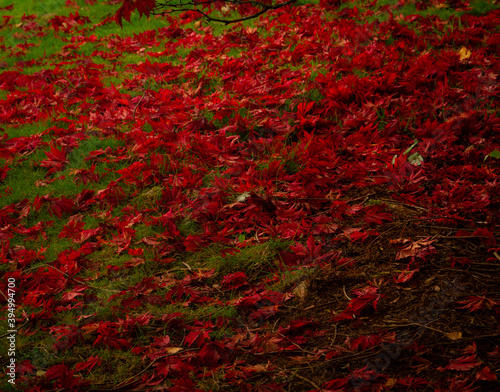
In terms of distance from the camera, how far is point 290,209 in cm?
Answer: 262

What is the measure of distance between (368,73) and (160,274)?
2.56m

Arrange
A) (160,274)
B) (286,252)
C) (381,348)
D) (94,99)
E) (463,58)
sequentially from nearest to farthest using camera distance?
(381,348)
(286,252)
(160,274)
(463,58)
(94,99)

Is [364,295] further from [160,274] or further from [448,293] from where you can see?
[160,274]

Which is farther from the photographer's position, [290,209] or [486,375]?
[290,209]

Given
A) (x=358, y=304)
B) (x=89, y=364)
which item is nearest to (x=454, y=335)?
(x=358, y=304)

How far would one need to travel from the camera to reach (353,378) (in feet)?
5.57

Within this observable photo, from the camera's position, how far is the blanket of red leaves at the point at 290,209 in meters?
1.86

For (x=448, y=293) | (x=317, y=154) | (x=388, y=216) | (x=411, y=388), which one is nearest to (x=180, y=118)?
(x=317, y=154)

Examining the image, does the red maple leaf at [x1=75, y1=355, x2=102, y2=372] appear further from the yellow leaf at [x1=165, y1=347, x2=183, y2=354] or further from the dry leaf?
the dry leaf

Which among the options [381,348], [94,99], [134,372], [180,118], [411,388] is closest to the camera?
[411,388]

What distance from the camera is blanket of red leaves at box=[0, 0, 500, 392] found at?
6.11ft

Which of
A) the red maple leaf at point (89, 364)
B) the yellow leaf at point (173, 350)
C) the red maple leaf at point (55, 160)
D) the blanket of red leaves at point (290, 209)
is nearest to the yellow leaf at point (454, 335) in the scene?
the blanket of red leaves at point (290, 209)

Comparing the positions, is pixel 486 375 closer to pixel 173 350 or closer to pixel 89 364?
pixel 173 350

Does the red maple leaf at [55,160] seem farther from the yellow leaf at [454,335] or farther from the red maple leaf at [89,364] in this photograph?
the yellow leaf at [454,335]
